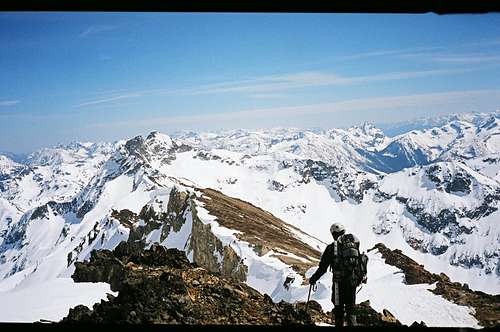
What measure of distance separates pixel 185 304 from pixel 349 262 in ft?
16.3

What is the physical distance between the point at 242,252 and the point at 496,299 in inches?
2302

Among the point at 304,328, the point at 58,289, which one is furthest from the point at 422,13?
the point at 58,289

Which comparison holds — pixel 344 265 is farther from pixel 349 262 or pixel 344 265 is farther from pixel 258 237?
pixel 258 237

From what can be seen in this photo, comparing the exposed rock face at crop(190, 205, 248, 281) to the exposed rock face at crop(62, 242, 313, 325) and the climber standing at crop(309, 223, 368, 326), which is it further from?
the climber standing at crop(309, 223, 368, 326)

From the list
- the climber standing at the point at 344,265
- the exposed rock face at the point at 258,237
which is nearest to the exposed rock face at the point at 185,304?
the climber standing at the point at 344,265

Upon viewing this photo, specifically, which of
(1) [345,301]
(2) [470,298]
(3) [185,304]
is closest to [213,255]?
(2) [470,298]

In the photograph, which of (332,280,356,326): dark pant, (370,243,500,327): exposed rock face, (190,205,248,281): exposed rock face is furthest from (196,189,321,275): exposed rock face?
(332,280,356,326): dark pant

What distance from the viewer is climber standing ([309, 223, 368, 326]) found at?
8.16m

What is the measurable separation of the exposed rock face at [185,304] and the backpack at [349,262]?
3.94 m

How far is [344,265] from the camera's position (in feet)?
26.8

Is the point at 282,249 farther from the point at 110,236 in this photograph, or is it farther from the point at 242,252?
the point at 110,236

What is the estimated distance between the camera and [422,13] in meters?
4.45

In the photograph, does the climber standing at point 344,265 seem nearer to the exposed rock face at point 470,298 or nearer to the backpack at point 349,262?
the backpack at point 349,262
